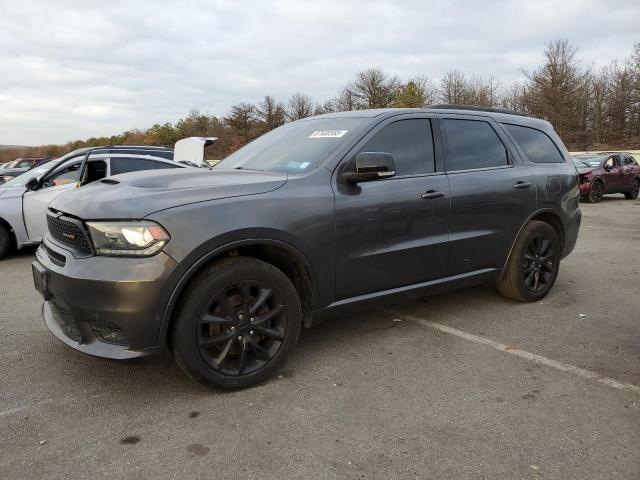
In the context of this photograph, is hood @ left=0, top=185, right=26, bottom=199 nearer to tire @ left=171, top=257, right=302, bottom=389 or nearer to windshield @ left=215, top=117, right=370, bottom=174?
windshield @ left=215, top=117, right=370, bottom=174

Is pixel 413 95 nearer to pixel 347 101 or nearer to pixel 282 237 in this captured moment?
pixel 347 101

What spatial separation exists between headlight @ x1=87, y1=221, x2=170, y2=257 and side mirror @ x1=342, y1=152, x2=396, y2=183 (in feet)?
4.27

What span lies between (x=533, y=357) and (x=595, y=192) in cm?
1542

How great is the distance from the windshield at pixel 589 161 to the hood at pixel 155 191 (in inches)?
662

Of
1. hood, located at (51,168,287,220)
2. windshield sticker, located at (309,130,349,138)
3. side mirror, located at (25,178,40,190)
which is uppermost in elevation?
windshield sticker, located at (309,130,349,138)

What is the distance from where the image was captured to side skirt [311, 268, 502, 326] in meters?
3.45

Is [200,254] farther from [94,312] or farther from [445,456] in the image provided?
[445,456]

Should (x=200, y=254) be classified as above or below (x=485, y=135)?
below

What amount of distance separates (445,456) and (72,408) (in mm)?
2066

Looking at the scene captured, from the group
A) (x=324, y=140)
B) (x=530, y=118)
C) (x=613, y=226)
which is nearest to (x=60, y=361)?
(x=324, y=140)

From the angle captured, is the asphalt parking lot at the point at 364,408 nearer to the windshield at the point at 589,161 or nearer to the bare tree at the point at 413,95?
the windshield at the point at 589,161

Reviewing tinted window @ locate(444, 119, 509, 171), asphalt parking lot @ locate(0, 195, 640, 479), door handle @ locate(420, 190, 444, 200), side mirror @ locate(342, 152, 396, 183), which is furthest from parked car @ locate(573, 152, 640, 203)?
side mirror @ locate(342, 152, 396, 183)

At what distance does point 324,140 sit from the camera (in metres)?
3.73

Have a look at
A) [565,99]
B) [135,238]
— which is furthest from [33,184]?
[565,99]
